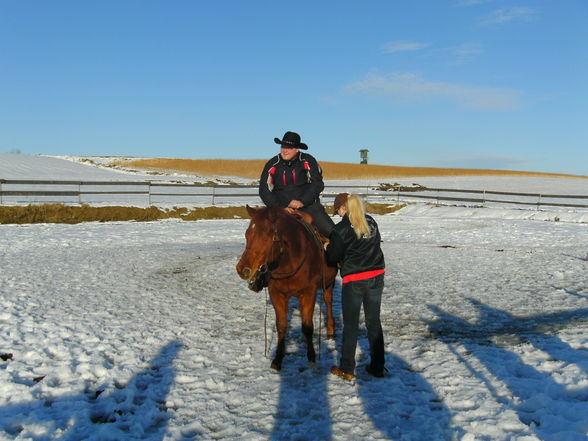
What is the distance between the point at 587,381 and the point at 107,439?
14.4 feet

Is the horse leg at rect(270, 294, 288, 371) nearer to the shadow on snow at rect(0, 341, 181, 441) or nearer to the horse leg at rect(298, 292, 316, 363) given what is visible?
the horse leg at rect(298, 292, 316, 363)

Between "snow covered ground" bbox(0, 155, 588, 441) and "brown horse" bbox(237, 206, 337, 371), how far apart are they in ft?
2.37

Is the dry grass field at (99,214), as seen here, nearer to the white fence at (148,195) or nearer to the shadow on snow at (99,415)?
the white fence at (148,195)

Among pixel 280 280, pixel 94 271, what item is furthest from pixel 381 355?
pixel 94 271

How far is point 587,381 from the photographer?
179 inches

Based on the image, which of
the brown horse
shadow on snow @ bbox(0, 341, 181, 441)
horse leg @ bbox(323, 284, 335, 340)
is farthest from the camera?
horse leg @ bbox(323, 284, 335, 340)

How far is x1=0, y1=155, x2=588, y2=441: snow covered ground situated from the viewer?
13.2ft

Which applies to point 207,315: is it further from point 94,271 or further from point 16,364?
point 94,271

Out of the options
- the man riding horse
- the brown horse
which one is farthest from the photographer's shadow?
the man riding horse

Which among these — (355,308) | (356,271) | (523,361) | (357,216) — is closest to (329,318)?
(355,308)

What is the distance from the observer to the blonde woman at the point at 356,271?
4.89 meters

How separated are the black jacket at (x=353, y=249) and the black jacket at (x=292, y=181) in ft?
4.55

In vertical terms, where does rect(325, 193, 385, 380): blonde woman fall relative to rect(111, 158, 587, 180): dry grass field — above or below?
below

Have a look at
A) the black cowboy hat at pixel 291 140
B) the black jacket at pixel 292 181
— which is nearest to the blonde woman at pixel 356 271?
the black jacket at pixel 292 181
